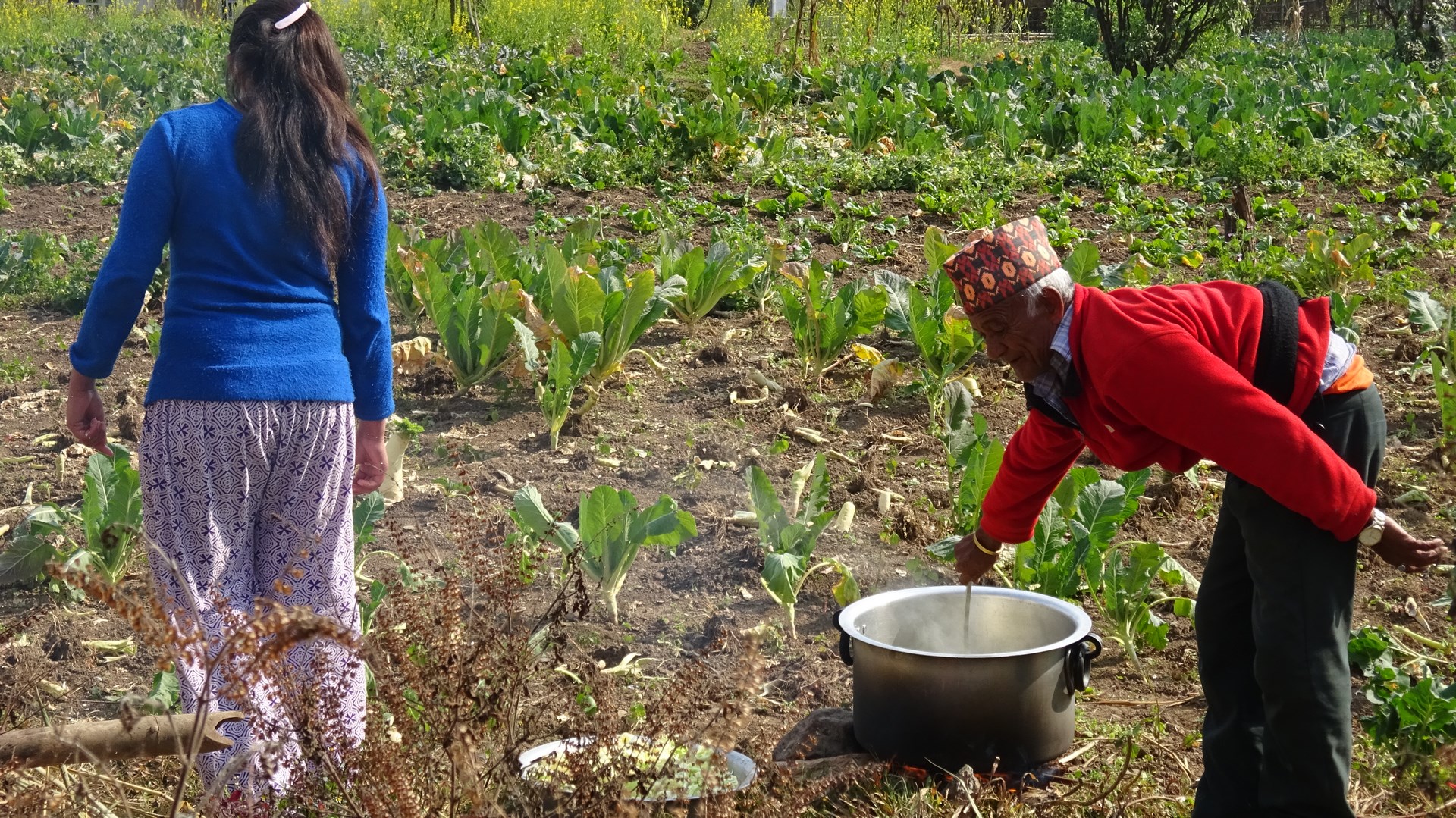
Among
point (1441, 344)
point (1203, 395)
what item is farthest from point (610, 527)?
point (1441, 344)

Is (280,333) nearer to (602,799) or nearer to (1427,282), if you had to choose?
(602,799)

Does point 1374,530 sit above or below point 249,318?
below

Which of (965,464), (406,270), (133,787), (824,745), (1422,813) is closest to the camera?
(133,787)

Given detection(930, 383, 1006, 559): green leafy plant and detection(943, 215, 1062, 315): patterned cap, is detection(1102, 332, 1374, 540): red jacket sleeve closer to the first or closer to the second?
detection(943, 215, 1062, 315): patterned cap

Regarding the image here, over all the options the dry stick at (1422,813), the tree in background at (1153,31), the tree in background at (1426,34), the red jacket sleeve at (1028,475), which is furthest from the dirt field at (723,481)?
the tree in background at (1426,34)

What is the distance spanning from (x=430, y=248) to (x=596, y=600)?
2685mm

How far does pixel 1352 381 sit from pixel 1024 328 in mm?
615

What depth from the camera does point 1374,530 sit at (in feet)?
7.50

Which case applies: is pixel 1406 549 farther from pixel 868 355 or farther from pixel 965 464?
pixel 868 355

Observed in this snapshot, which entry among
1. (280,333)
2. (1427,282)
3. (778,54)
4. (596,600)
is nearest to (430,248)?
(596,600)

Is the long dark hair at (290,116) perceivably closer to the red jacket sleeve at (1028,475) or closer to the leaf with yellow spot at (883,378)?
the red jacket sleeve at (1028,475)

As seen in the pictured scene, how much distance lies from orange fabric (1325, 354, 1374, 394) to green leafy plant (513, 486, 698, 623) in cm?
159

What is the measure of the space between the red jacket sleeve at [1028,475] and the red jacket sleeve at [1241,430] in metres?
0.38

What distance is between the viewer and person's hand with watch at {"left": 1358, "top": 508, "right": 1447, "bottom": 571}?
2.28m
